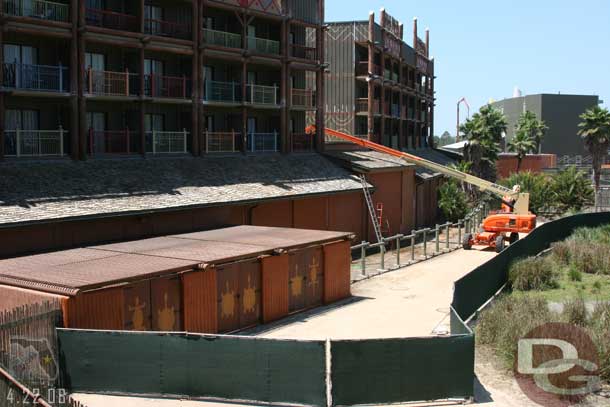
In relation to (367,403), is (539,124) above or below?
above

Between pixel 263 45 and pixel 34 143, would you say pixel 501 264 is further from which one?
pixel 263 45

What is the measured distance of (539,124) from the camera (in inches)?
3738

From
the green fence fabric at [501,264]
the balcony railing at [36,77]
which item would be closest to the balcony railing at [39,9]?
the balcony railing at [36,77]

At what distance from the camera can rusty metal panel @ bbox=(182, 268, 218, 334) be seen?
1900cm

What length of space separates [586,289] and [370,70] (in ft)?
90.6

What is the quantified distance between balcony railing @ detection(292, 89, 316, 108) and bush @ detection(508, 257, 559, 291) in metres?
17.4

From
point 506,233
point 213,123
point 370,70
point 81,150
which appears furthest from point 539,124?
point 81,150

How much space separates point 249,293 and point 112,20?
1547cm

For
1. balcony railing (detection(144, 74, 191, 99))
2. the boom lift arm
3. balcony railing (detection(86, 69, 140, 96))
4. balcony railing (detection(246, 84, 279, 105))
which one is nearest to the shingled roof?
balcony railing (detection(86, 69, 140, 96))

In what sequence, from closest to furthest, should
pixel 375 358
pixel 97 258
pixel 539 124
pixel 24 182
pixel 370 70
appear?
pixel 375 358 < pixel 97 258 < pixel 24 182 < pixel 370 70 < pixel 539 124

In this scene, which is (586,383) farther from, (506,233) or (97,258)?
(506,233)

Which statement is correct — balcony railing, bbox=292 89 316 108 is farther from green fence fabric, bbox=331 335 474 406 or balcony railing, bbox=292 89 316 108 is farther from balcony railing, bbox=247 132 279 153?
green fence fabric, bbox=331 335 474 406

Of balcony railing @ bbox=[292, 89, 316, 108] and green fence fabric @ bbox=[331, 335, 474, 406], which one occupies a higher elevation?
balcony railing @ bbox=[292, 89, 316, 108]

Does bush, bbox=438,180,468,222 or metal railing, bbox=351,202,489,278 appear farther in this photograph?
bush, bbox=438,180,468,222
